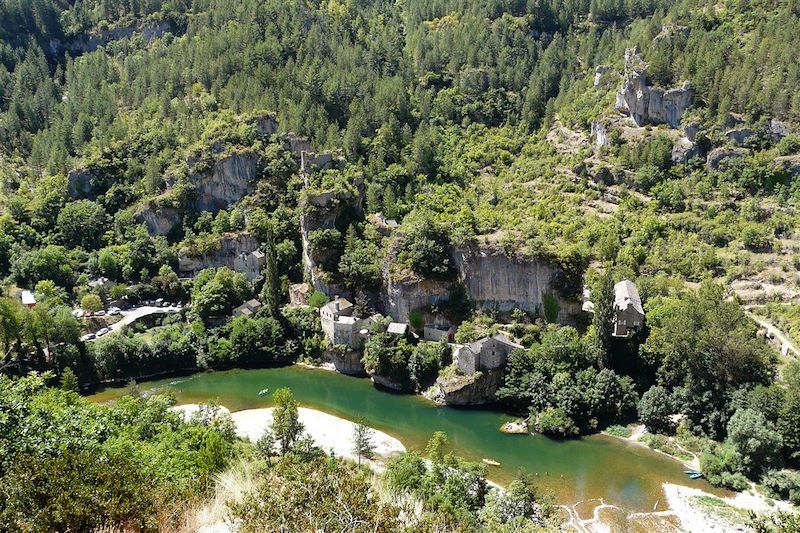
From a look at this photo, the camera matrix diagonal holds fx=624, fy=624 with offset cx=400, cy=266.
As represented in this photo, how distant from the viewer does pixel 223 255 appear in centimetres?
6838

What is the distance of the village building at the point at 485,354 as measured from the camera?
46406 millimetres

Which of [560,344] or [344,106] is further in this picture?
[344,106]

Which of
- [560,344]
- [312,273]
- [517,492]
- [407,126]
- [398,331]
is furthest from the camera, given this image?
[407,126]

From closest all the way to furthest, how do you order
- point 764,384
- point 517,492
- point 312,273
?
point 517,492 < point 764,384 < point 312,273

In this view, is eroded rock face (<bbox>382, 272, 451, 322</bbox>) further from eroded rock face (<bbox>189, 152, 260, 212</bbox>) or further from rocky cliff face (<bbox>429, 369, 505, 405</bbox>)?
eroded rock face (<bbox>189, 152, 260, 212</bbox>)

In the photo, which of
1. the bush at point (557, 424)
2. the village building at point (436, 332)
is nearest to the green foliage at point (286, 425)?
the bush at point (557, 424)

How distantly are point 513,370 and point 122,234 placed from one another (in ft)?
162

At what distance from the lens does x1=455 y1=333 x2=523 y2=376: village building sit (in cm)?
4641

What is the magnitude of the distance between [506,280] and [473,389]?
10.6 meters

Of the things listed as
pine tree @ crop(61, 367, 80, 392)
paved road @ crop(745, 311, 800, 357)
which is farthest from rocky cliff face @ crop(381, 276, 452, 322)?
pine tree @ crop(61, 367, 80, 392)

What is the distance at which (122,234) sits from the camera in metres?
71.9

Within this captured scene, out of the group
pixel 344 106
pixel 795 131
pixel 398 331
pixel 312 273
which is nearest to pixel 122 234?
pixel 312 273

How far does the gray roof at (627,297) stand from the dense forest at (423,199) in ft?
4.44

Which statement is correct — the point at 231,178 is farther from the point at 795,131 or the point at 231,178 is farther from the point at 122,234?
the point at 795,131
